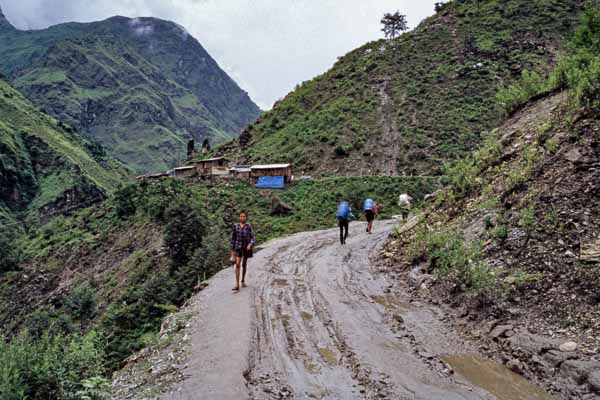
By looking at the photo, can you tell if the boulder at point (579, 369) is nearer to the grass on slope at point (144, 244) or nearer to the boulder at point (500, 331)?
the boulder at point (500, 331)

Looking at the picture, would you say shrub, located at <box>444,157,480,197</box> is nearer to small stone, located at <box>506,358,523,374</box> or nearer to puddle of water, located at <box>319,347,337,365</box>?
small stone, located at <box>506,358,523,374</box>

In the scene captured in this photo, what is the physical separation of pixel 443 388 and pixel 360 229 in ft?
50.2

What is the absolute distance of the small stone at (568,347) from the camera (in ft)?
17.2

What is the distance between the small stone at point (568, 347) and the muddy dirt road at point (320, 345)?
808 millimetres

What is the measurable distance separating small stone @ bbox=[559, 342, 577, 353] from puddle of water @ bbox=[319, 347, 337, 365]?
127 inches

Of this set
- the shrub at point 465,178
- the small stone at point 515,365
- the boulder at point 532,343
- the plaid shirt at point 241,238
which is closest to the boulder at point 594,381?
the boulder at point 532,343

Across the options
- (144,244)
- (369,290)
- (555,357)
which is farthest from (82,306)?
(555,357)

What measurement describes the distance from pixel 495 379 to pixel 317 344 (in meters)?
2.69

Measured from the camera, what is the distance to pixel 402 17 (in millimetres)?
76375

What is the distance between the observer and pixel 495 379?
539cm

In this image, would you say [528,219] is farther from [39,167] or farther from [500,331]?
[39,167]

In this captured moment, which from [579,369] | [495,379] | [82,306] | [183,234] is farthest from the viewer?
[82,306]

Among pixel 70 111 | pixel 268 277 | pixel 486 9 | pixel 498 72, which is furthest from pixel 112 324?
pixel 70 111

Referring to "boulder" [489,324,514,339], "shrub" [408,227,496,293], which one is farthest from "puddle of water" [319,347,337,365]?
"shrub" [408,227,496,293]
